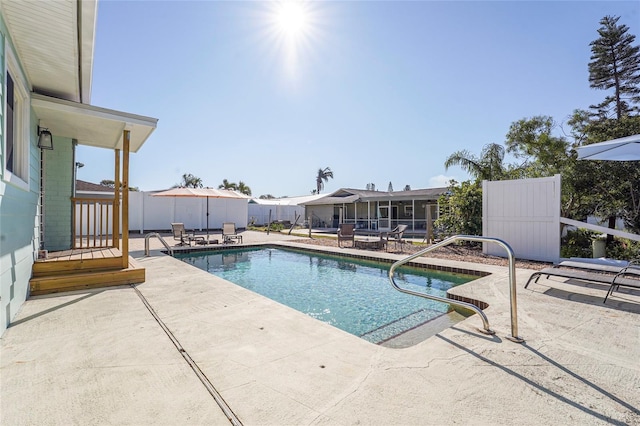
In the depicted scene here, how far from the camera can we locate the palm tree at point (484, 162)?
13.4m

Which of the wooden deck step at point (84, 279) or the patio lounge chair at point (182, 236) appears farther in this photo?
the patio lounge chair at point (182, 236)

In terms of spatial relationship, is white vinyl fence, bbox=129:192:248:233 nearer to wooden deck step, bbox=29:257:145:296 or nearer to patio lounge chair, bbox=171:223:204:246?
patio lounge chair, bbox=171:223:204:246

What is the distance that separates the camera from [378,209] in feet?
74.0

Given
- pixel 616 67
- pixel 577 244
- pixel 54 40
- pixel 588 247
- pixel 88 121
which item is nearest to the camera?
pixel 54 40

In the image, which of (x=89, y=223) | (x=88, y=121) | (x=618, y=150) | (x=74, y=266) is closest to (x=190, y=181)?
(x=89, y=223)

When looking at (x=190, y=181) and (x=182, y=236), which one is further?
(x=190, y=181)

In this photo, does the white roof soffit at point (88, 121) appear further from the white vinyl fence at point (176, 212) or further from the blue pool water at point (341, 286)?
the white vinyl fence at point (176, 212)

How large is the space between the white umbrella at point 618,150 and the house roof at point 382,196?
1034 centimetres

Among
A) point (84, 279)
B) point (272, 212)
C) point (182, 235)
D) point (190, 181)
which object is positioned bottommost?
point (84, 279)

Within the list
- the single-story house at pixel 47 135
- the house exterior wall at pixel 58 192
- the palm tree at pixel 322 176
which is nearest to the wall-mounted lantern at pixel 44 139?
the single-story house at pixel 47 135

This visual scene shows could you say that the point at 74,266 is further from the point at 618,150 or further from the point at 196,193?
the point at 618,150

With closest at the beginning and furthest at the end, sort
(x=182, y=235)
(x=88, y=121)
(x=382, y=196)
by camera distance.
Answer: (x=88, y=121), (x=182, y=235), (x=382, y=196)

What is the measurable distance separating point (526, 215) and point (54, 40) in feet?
35.4

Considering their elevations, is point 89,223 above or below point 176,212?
below
